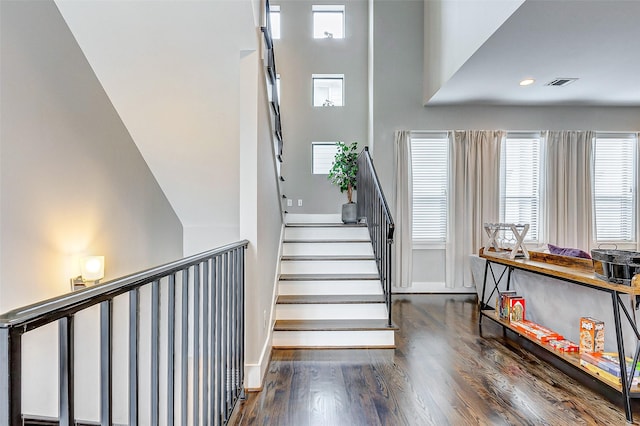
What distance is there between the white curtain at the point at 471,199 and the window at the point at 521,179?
0.61ft

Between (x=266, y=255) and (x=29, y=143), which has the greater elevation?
(x=29, y=143)

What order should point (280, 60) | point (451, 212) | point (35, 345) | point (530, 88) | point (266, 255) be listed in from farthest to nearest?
1. point (280, 60)
2. point (451, 212)
3. point (530, 88)
4. point (266, 255)
5. point (35, 345)

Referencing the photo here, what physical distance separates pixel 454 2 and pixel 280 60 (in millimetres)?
2980

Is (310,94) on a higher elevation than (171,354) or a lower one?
higher

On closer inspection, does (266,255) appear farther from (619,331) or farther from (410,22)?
(410,22)

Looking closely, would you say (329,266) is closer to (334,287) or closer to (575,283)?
(334,287)

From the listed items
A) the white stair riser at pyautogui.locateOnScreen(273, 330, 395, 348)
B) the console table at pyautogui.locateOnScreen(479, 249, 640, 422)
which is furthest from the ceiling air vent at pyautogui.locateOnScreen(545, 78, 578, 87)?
the white stair riser at pyautogui.locateOnScreen(273, 330, 395, 348)

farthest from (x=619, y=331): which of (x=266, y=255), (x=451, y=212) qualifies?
(x=451, y=212)

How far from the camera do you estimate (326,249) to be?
13.6ft

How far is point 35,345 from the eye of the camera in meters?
2.29

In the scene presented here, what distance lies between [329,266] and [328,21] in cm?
455

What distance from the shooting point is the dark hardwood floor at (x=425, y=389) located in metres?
2.14

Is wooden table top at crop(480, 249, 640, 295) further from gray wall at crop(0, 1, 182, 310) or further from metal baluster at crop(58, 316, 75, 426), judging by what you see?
gray wall at crop(0, 1, 182, 310)

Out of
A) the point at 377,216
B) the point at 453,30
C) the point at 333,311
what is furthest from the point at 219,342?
the point at 453,30
